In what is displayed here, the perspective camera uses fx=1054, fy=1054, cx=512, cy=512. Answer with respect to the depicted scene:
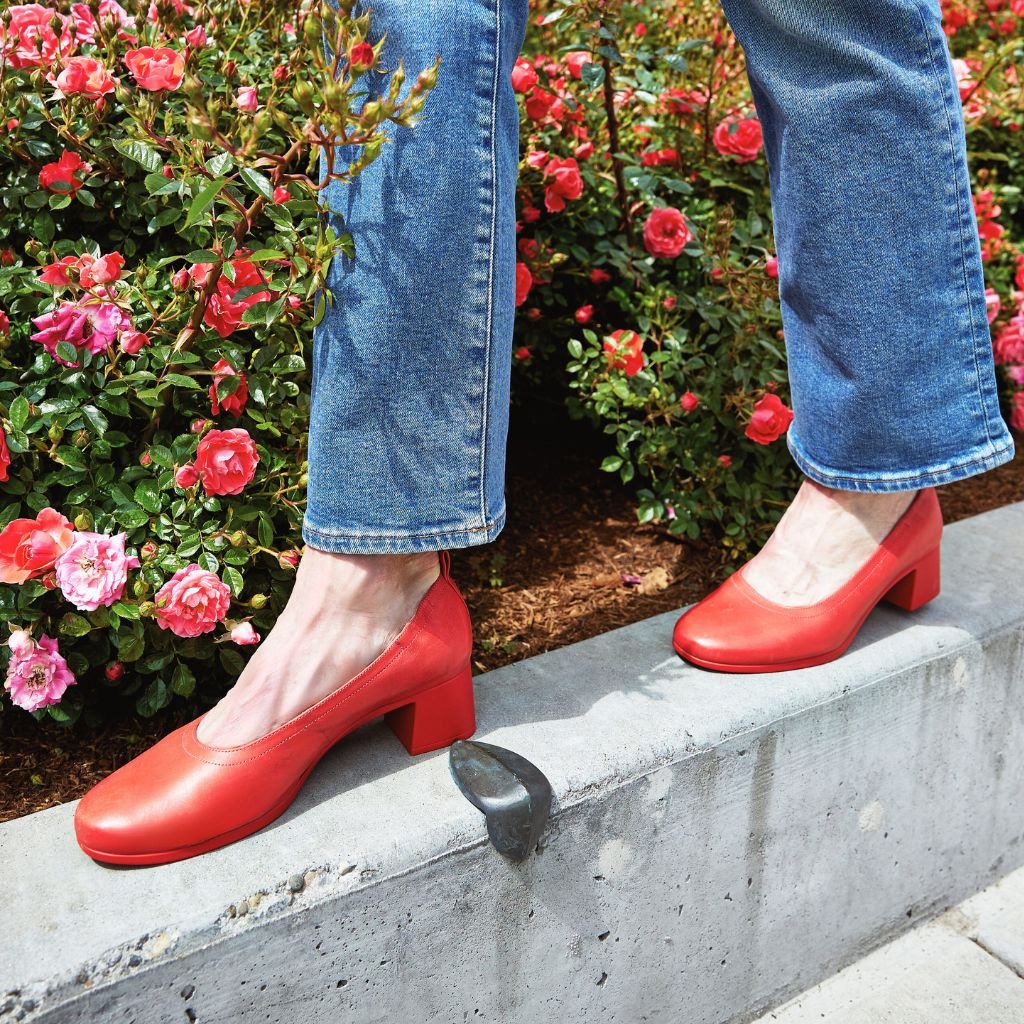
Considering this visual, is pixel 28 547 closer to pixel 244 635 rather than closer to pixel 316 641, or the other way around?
pixel 244 635

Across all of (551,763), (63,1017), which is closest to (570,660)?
(551,763)

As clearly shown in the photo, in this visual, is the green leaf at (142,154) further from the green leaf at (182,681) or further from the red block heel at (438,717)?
the red block heel at (438,717)

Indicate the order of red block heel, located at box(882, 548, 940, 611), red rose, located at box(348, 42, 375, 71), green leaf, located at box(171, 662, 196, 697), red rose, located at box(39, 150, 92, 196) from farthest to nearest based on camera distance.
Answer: red block heel, located at box(882, 548, 940, 611)
red rose, located at box(39, 150, 92, 196)
green leaf, located at box(171, 662, 196, 697)
red rose, located at box(348, 42, 375, 71)

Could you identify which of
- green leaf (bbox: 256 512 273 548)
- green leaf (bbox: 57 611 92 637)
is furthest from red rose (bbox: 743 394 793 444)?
green leaf (bbox: 57 611 92 637)

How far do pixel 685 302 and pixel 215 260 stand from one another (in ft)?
3.31

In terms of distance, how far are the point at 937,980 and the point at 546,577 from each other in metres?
0.89

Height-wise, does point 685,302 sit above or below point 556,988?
above

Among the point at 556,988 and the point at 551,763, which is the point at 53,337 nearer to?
the point at 551,763

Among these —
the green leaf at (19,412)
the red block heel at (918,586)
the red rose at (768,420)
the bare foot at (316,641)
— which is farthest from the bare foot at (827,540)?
the green leaf at (19,412)

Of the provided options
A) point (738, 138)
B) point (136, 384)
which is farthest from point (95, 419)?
point (738, 138)

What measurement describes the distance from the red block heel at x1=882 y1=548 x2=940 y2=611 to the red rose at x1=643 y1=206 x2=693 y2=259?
0.74 meters

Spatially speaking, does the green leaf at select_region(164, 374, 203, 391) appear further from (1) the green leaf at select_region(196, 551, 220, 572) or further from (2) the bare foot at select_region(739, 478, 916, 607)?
(2) the bare foot at select_region(739, 478, 916, 607)

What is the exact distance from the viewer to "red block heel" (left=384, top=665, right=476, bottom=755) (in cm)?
127

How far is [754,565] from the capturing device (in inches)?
61.8
